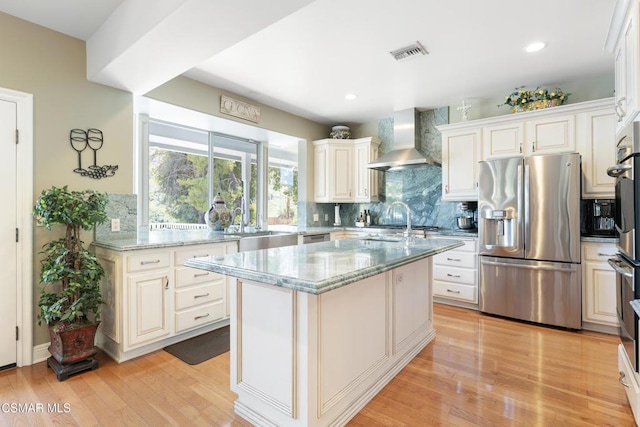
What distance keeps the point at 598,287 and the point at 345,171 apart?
10.8ft

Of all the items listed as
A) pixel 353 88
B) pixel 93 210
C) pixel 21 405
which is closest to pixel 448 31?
pixel 353 88

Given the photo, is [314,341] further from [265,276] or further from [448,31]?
[448,31]

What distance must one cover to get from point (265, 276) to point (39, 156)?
229 centimetres

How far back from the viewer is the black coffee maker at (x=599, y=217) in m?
3.25

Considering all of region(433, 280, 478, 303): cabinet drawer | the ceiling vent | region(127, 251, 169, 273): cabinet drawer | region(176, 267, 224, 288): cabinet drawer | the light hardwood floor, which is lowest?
the light hardwood floor

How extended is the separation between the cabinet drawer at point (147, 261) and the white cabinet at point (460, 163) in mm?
3302

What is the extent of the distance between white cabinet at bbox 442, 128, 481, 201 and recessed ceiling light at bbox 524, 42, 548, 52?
1.09 meters

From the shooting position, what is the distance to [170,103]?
127 inches

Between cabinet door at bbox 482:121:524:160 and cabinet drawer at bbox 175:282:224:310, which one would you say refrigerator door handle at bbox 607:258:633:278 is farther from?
cabinet drawer at bbox 175:282:224:310

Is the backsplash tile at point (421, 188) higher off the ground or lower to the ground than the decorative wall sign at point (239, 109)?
lower

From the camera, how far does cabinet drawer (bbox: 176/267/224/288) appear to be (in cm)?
273

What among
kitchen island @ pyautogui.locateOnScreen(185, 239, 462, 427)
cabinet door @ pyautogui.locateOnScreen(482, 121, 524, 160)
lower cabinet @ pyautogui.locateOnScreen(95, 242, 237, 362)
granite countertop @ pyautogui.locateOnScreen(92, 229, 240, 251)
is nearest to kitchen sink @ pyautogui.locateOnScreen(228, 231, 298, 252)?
granite countertop @ pyautogui.locateOnScreen(92, 229, 240, 251)

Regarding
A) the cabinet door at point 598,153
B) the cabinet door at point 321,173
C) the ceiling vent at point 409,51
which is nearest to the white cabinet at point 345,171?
the cabinet door at point 321,173

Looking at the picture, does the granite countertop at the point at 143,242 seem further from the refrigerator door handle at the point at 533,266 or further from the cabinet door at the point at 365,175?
the refrigerator door handle at the point at 533,266
